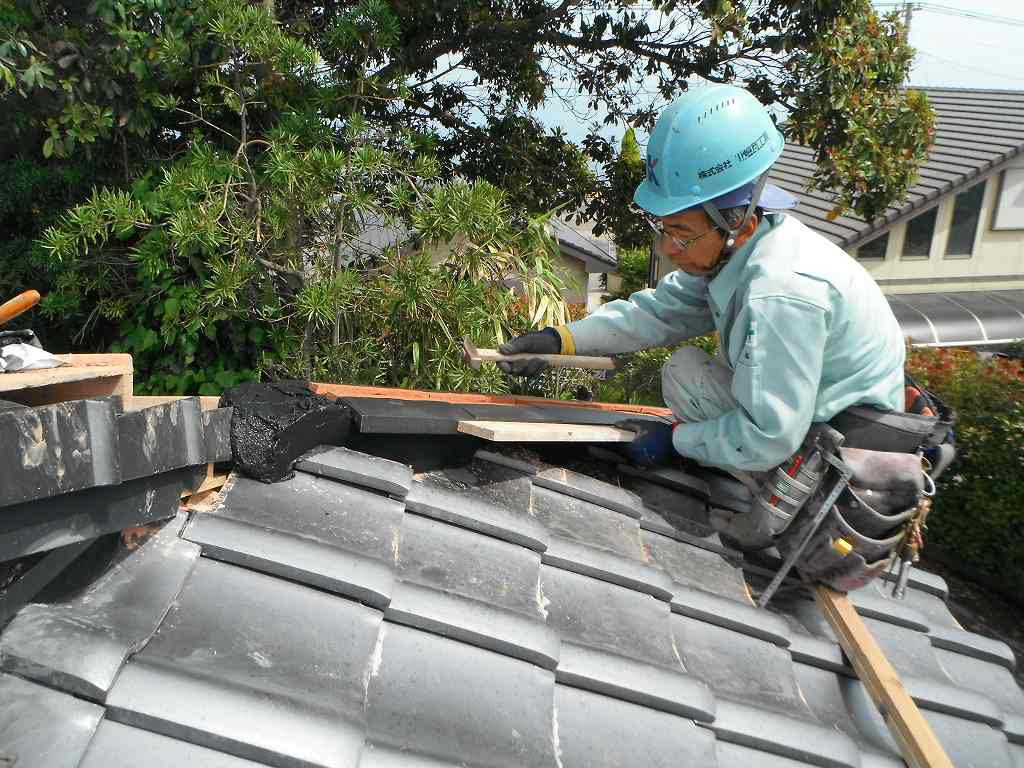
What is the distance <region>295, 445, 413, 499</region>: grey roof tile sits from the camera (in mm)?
2105

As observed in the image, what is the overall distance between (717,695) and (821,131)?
17.0 feet

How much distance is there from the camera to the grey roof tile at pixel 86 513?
1276 mm

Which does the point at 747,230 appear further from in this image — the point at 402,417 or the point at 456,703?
the point at 456,703

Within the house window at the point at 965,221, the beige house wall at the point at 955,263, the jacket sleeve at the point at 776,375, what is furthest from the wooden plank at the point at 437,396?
the house window at the point at 965,221

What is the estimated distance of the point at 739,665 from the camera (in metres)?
2.09

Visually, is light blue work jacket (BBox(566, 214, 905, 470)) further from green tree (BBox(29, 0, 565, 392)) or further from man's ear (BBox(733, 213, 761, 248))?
green tree (BBox(29, 0, 565, 392))

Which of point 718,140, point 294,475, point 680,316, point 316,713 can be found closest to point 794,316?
point 718,140

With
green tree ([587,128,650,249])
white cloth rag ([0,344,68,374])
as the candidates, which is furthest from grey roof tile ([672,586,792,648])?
green tree ([587,128,650,249])

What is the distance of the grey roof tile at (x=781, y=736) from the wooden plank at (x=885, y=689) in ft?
0.50

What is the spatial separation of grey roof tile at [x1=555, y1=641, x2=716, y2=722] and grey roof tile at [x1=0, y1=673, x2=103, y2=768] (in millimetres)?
970

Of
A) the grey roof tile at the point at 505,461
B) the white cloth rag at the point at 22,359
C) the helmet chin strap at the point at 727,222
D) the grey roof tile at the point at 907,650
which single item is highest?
the helmet chin strap at the point at 727,222

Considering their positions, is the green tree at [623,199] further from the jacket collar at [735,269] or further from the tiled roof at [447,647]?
the tiled roof at [447,647]

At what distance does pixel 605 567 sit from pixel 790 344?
86cm

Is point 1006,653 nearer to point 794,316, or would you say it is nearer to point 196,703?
point 794,316
